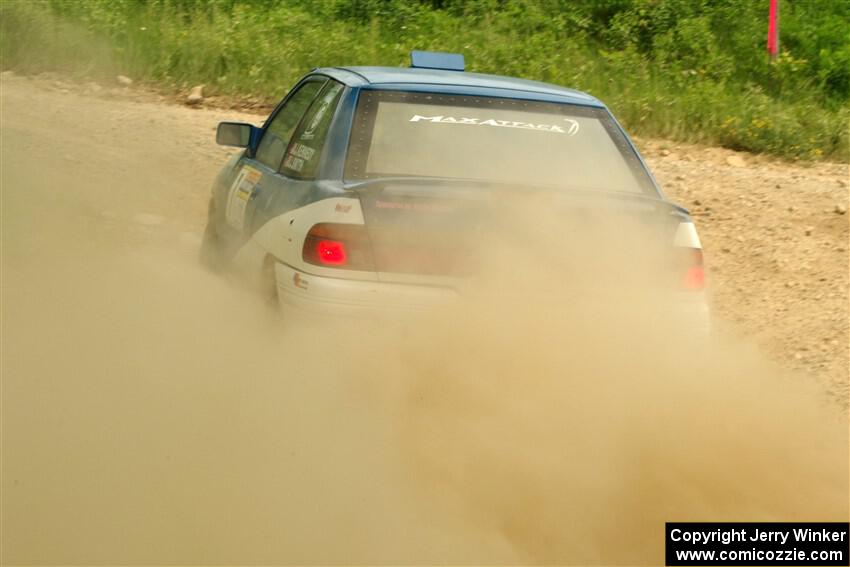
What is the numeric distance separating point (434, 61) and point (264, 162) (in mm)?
1048

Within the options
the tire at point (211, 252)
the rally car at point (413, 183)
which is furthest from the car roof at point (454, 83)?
the tire at point (211, 252)

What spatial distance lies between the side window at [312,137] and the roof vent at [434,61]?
557 millimetres

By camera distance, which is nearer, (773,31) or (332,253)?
(332,253)

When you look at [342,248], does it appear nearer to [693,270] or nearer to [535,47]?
[693,270]

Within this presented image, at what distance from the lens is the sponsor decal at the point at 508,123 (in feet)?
17.3

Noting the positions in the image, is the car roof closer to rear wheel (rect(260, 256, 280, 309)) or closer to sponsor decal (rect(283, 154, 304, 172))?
sponsor decal (rect(283, 154, 304, 172))

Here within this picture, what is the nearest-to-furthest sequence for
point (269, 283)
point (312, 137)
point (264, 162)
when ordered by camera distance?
1. point (269, 283)
2. point (312, 137)
3. point (264, 162)

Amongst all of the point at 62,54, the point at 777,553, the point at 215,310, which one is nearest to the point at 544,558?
the point at 777,553

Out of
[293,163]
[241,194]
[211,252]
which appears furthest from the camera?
[211,252]

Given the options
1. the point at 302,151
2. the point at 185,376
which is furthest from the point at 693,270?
the point at 185,376

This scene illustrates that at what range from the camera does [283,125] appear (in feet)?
21.1

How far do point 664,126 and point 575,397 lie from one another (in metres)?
8.83

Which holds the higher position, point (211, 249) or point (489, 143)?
point (489, 143)

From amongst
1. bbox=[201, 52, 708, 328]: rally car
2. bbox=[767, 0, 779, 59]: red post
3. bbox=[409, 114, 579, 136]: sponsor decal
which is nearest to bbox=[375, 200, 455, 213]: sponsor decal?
bbox=[201, 52, 708, 328]: rally car
